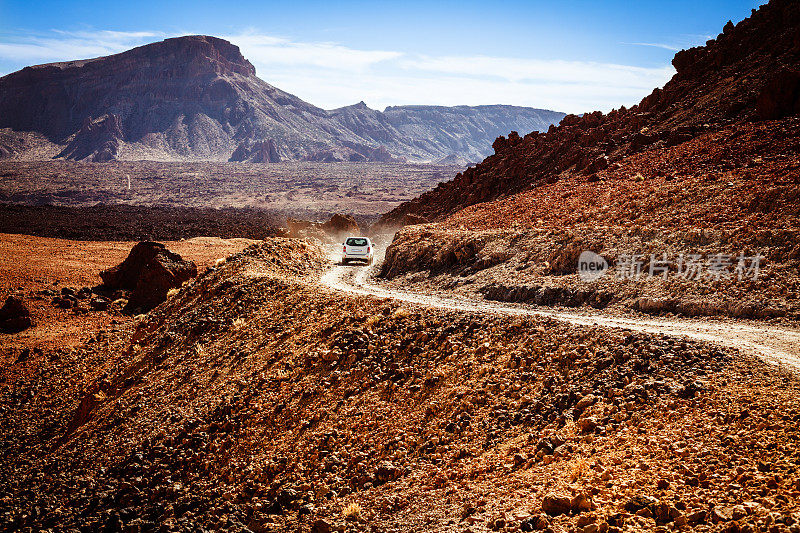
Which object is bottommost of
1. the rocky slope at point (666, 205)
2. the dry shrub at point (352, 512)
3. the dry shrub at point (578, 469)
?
the dry shrub at point (352, 512)

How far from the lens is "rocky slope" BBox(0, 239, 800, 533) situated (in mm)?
6109

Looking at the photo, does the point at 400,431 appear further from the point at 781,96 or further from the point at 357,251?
the point at 781,96

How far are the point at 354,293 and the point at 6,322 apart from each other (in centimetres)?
1896

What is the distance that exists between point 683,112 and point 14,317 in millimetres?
32265

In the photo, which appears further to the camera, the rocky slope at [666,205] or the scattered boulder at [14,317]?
the scattered boulder at [14,317]

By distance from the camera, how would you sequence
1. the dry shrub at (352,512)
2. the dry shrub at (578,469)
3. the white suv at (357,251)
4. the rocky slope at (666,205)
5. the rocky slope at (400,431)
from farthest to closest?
the white suv at (357,251) → the rocky slope at (666,205) → the dry shrub at (352,512) → the dry shrub at (578,469) → the rocky slope at (400,431)

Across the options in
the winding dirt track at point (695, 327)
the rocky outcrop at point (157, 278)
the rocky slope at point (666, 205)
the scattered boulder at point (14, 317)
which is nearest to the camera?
the winding dirt track at point (695, 327)

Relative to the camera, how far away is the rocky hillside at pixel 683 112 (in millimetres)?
20719

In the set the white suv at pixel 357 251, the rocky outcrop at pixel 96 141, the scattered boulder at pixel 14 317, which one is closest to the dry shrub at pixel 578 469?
the white suv at pixel 357 251

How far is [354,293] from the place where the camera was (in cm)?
1541

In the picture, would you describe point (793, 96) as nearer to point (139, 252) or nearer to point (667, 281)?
point (667, 281)

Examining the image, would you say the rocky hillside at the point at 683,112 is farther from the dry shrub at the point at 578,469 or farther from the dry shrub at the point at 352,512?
the dry shrub at the point at 352,512

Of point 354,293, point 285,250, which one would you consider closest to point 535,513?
point 354,293

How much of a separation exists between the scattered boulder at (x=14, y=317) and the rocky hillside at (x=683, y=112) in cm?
2188
